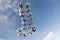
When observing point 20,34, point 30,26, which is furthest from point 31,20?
point 20,34

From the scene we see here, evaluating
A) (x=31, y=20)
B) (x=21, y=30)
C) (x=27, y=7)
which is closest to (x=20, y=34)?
A: (x=21, y=30)

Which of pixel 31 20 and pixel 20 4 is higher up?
pixel 20 4

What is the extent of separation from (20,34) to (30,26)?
5442 mm

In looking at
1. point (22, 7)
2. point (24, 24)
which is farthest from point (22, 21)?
point (22, 7)

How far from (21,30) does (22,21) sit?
3894 millimetres

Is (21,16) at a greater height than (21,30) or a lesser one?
greater

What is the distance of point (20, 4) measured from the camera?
66938 mm

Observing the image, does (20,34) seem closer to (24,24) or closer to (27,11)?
(24,24)

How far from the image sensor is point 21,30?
68750mm

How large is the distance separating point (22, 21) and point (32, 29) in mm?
5586

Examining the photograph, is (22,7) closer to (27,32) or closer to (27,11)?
(27,11)

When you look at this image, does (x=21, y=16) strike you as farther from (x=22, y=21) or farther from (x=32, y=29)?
(x=32, y=29)

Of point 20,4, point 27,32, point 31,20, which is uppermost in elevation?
point 20,4

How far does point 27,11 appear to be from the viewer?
2660 inches
